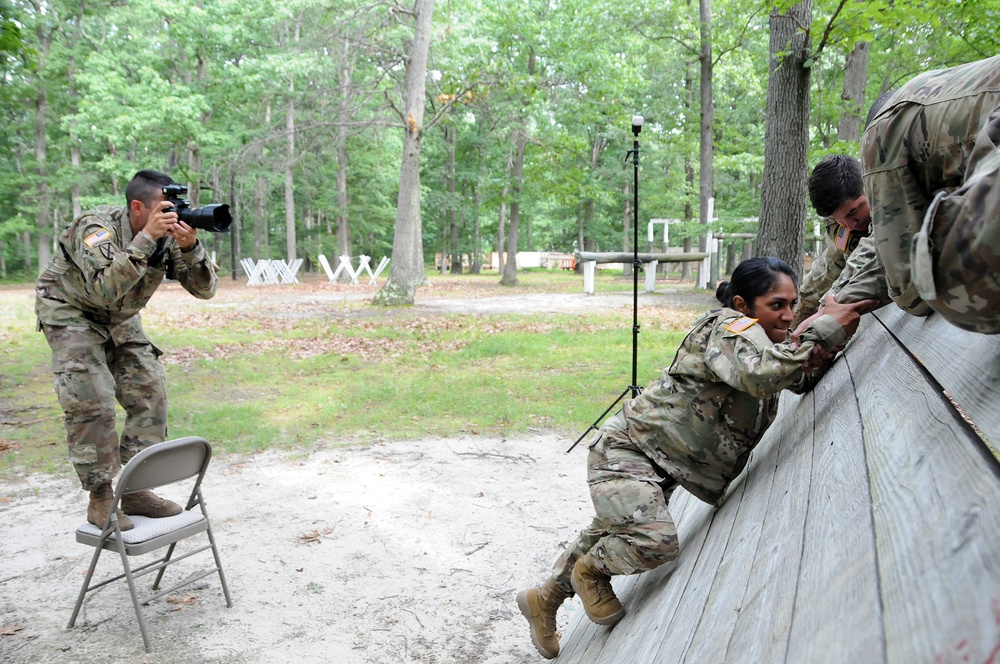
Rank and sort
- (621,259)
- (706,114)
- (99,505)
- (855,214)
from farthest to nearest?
(621,259) → (706,114) → (99,505) → (855,214)

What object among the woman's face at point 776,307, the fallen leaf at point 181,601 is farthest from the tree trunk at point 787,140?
the fallen leaf at point 181,601

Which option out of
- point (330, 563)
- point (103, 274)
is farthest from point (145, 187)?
point (330, 563)

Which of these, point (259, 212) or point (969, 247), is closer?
point (969, 247)

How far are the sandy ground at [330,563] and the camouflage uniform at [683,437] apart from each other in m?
1.30

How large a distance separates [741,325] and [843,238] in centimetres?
149

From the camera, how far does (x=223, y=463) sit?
6.45 metres

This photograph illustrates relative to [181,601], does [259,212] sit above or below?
above

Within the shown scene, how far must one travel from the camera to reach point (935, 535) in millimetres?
1097

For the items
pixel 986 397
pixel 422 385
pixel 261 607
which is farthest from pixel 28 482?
pixel 986 397

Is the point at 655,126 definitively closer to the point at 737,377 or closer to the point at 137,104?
the point at 137,104

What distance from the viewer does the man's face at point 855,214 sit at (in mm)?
3428

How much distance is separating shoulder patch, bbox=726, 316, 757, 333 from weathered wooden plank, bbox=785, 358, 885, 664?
52 cm

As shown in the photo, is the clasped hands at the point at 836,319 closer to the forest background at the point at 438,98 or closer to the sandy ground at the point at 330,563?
the sandy ground at the point at 330,563

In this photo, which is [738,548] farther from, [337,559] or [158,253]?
[158,253]
